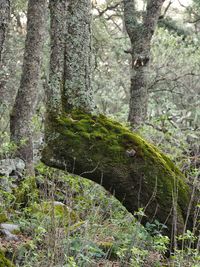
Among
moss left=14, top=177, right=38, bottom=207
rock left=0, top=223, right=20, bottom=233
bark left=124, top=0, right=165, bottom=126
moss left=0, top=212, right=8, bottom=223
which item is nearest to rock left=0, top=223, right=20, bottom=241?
rock left=0, top=223, right=20, bottom=233

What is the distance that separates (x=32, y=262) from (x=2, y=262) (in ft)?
1.38

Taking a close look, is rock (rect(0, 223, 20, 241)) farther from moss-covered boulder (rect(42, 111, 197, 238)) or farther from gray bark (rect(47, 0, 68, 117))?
gray bark (rect(47, 0, 68, 117))

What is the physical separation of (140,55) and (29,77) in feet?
7.51

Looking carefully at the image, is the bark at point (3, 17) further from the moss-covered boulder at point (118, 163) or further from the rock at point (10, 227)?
the rock at point (10, 227)

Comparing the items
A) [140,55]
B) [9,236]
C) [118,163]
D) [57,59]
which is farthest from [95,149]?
[140,55]

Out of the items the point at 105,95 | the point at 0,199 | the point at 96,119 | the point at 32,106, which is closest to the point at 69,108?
the point at 96,119

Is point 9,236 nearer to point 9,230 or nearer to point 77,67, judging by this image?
point 9,230

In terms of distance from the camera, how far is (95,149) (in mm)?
5070

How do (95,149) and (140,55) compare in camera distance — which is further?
(140,55)

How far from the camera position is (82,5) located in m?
5.39

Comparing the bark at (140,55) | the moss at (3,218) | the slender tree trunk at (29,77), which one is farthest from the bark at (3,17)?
the bark at (140,55)

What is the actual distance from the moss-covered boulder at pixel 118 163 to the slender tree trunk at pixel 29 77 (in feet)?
12.0

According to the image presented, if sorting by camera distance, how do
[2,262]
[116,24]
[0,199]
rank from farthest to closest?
[116,24] → [0,199] → [2,262]

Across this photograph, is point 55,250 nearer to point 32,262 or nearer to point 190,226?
point 32,262
